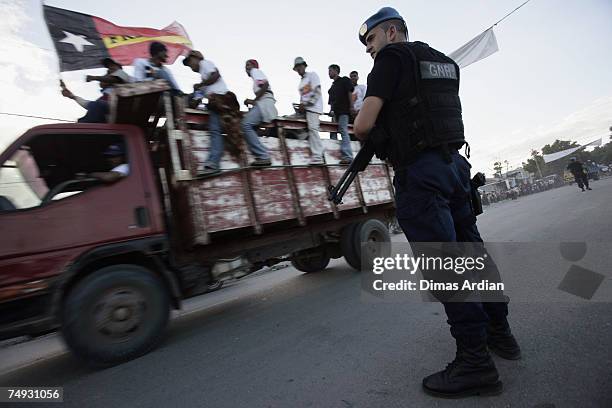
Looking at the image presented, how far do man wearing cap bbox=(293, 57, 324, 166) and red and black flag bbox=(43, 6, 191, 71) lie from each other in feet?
11.9

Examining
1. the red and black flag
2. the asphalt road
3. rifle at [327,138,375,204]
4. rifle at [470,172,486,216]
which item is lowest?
the asphalt road

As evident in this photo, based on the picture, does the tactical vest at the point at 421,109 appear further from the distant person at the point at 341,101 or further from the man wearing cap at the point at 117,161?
the distant person at the point at 341,101

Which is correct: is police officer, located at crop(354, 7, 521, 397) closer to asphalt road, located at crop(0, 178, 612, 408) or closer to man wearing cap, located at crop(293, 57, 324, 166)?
asphalt road, located at crop(0, 178, 612, 408)

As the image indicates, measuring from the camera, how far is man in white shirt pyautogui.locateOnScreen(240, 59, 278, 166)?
370cm

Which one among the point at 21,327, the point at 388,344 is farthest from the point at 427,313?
the point at 21,327

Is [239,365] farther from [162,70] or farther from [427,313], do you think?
[162,70]

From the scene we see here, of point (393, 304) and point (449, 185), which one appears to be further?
point (393, 304)

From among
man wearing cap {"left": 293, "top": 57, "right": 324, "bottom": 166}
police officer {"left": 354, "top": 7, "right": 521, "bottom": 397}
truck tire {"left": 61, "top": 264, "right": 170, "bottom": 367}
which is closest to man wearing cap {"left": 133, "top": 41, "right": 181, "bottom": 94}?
man wearing cap {"left": 293, "top": 57, "right": 324, "bottom": 166}

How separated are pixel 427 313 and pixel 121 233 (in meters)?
2.80

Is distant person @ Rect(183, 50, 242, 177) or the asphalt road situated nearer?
the asphalt road

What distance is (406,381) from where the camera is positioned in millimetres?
1665

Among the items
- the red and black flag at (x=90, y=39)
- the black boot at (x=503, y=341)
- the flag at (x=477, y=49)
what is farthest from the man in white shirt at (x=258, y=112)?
the flag at (x=477, y=49)

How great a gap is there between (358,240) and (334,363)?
289 cm

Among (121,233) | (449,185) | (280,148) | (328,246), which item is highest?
(280,148)
